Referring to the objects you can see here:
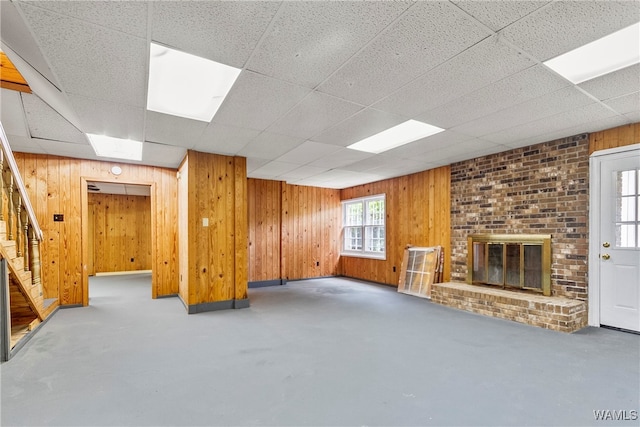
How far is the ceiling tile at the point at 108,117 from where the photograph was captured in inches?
108

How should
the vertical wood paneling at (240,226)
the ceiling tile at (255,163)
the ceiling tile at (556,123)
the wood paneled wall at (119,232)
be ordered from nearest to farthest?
the ceiling tile at (556,123)
the vertical wood paneling at (240,226)
the ceiling tile at (255,163)
the wood paneled wall at (119,232)

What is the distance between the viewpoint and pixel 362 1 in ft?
5.03

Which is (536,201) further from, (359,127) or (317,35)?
(317,35)

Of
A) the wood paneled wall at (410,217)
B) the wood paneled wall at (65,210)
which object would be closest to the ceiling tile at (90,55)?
the wood paneled wall at (65,210)

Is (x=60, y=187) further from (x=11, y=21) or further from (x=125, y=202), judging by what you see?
(x=125, y=202)

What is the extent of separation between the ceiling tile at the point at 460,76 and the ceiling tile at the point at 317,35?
680mm

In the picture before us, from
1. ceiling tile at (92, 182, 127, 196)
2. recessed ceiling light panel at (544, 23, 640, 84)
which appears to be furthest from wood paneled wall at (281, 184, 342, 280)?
recessed ceiling light panel at (544, 23, 640, 84)

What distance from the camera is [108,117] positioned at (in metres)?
3.06

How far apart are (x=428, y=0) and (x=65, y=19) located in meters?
1.96

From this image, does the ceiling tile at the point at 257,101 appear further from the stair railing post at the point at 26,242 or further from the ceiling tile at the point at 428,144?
the stair railing post at the point at 26,242

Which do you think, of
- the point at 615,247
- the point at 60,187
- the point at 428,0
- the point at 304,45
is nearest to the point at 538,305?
the point at 615,247

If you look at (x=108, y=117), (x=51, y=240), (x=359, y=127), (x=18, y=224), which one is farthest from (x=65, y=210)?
(x=359, y=127)

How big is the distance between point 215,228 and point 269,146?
151 cm

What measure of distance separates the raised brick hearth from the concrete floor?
0.17 metres
